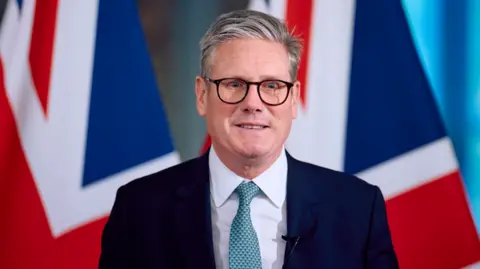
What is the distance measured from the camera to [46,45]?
1985 millimetres

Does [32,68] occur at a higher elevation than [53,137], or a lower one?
higher

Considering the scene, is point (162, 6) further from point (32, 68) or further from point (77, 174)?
point (77, 174)

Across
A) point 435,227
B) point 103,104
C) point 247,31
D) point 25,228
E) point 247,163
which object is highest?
point 247,31

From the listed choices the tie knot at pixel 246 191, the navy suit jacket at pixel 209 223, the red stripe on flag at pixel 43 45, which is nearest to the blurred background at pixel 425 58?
the red stripe on flag at pixel 43 45

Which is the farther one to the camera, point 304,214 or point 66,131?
point 66,131

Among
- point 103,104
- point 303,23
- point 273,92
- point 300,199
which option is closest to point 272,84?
point 273,92

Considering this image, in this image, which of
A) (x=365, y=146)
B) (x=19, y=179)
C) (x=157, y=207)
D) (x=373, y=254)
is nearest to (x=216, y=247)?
(x=157, y=207)

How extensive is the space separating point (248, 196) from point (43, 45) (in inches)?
41.0

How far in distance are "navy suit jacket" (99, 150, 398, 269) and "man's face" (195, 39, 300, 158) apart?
5.6 inches

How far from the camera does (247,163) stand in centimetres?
127

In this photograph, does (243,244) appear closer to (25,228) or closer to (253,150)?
(253,150)

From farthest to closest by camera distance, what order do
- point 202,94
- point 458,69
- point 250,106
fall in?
point 458,69, point 202,94, point 250,106

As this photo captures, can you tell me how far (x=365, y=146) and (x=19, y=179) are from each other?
109 centimetres

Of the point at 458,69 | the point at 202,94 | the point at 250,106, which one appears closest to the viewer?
the point at 250,106
